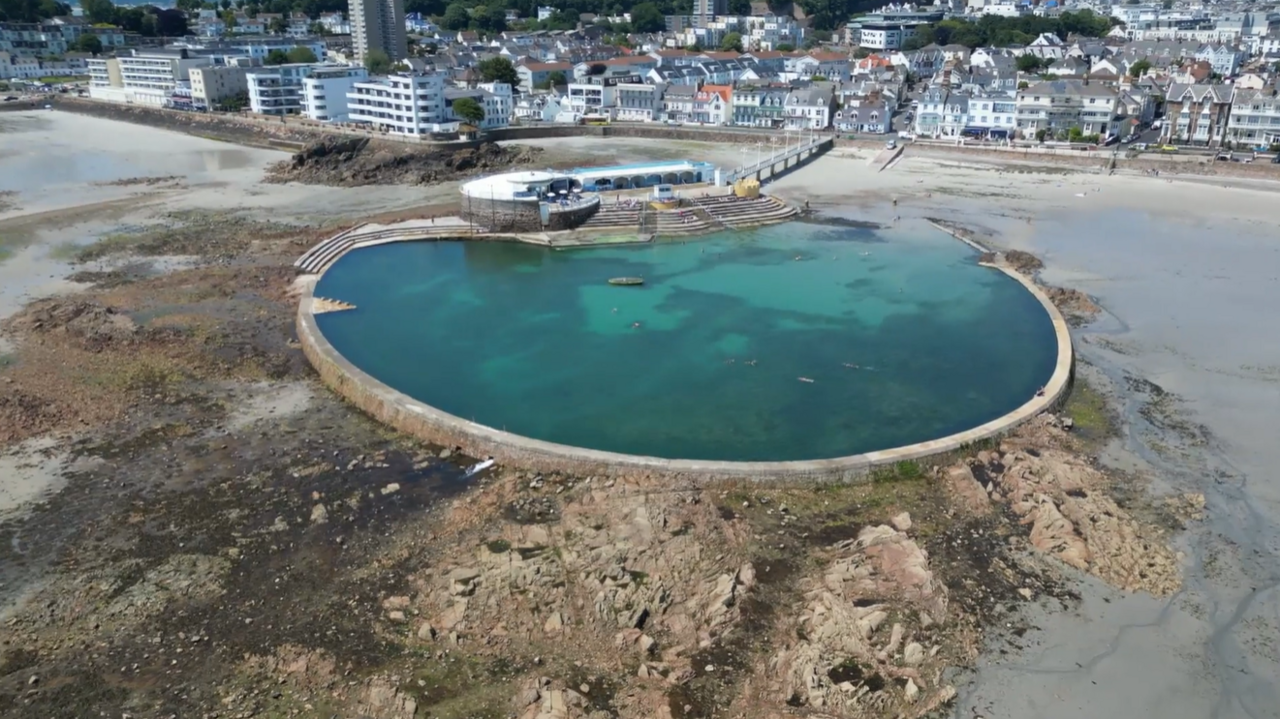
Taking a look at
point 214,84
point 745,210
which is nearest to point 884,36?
point 214,84

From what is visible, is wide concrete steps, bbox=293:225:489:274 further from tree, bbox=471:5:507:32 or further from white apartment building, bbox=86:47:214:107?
tree, bbox=471:5:507:32

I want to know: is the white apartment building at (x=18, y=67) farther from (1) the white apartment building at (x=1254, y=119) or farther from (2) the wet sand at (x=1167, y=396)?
(1) the white apartment building at (x=1254, y=119)

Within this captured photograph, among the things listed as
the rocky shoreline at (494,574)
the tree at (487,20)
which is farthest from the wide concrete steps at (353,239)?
the tree at (487,20)

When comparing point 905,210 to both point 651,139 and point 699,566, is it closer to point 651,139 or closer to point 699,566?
point 651,139

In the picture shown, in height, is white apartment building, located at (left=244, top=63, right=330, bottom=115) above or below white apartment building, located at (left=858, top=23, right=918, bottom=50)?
below

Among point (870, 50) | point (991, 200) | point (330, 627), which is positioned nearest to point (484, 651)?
point (330, 627)

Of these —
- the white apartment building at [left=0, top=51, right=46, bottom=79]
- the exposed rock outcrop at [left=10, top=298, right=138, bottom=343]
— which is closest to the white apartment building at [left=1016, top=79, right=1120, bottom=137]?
the exposed rock outcrop at [left=10, top=298, right=138, bottom=343]
